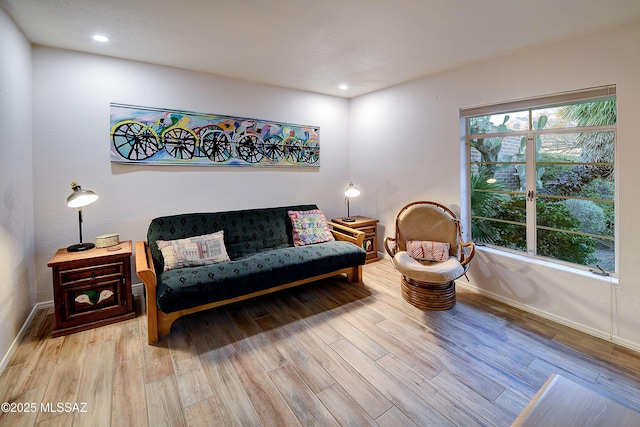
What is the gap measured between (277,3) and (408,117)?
227 cm

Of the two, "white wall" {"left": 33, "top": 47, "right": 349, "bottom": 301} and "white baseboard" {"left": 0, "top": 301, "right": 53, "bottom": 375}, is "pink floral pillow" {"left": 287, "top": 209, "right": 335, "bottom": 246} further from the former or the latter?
"white baseboard" {"left": 0, "top": 301, "right": 53, "bottom": 375}

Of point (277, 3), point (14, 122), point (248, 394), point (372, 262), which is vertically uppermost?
point (277, 3)

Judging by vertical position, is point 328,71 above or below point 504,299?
above

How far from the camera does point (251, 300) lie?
304 centimetres

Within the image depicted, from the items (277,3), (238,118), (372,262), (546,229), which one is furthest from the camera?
(372,262)

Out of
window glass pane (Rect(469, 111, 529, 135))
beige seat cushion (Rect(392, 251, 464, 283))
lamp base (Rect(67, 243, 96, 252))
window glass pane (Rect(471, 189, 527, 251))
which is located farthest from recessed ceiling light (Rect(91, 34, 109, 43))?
window glass pane (Rect(471, 189, 527, 251))

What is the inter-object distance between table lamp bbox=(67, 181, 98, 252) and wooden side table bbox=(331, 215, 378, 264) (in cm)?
279

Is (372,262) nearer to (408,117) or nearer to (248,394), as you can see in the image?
(408,117)

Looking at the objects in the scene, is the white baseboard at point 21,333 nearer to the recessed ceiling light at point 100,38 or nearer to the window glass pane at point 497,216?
the recessed ceiling light at point 100,38

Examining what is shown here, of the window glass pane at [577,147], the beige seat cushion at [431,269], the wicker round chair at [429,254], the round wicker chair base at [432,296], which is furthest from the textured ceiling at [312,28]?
the round wicker chair base at [432,296]

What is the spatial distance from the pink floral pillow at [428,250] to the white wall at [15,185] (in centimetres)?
341

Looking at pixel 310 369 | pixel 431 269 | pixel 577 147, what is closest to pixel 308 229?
pixel 431 269

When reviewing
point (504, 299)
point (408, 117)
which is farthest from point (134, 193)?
point (504, 299)

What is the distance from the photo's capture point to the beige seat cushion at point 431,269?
260 cm
